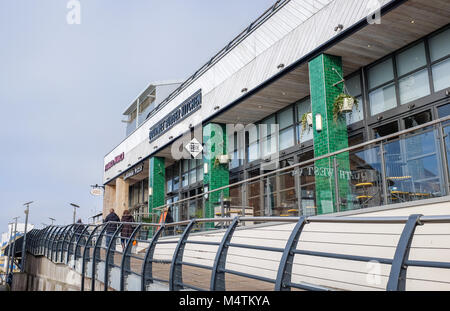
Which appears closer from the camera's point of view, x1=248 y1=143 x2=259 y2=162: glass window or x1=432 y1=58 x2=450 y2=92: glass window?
x1=432 y1=58 x2=450 y2=92: glass window

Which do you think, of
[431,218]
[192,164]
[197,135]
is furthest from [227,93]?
[431,218]

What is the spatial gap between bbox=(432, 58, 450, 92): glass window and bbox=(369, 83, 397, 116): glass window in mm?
1220

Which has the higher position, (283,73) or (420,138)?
(283,73)

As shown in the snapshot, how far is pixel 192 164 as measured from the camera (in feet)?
71.3

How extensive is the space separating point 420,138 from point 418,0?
410cm

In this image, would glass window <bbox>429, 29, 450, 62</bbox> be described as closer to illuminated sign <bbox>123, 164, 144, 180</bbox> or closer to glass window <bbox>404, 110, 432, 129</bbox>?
glass window <bbox>404, 110, 432, 129</bbox>

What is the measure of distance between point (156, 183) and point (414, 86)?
14669 mm

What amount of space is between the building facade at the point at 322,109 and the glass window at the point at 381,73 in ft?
0.10

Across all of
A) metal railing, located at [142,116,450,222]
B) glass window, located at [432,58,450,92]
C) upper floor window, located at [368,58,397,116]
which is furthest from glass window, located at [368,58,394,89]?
metal railing, located at [142,116,450,222]

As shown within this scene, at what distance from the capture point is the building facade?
7.34 m

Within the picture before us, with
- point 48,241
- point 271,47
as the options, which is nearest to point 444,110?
point 271,47

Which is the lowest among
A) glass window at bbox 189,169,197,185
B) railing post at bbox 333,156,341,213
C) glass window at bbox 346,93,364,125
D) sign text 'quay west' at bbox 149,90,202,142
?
railing post at bbox 333,156,341,213

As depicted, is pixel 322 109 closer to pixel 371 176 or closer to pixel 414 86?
pixel 414 86

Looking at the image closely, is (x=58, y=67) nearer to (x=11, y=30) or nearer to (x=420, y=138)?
(x=11, y=30)
